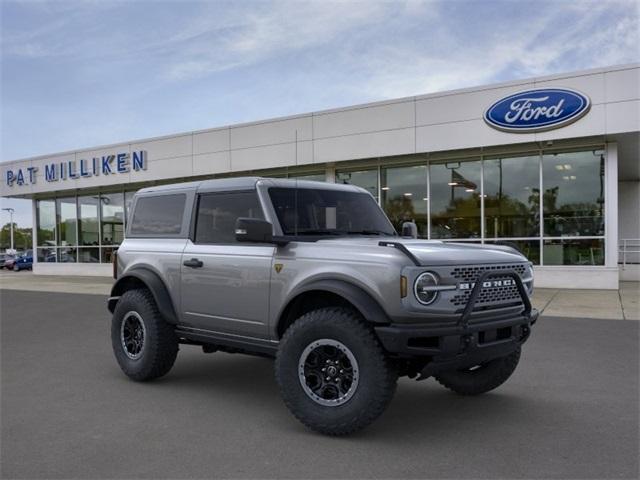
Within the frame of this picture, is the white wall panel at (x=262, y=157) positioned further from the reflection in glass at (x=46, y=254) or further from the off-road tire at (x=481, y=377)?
the off-road tire at (x=481, y=377)

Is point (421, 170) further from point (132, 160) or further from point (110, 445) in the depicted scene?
point (110, 445)

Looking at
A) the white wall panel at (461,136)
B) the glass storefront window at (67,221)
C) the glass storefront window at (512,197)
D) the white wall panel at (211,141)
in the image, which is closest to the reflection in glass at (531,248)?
the glass storefront window at (512,197)

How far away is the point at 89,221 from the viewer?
25953mm

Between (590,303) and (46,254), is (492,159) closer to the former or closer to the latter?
(590,303)

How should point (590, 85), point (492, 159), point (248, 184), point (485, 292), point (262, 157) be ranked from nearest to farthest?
point (485, 292) < point (248, 184) < point (590, 85) < point (492, 159) < point (262, 157)

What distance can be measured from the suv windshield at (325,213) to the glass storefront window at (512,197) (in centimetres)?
1121

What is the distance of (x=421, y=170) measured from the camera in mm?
17500

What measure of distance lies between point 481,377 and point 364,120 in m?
12.9

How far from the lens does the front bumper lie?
152 inches

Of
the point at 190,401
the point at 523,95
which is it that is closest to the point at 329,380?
the point at 190,401

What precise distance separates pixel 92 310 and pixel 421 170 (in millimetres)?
10279

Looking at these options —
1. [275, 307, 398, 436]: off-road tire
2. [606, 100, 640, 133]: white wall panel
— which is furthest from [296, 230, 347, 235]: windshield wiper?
[606, 100, 640, 133]: white wall panel

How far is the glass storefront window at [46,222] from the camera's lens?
2752 cm

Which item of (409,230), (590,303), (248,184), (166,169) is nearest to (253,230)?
(248,184)
